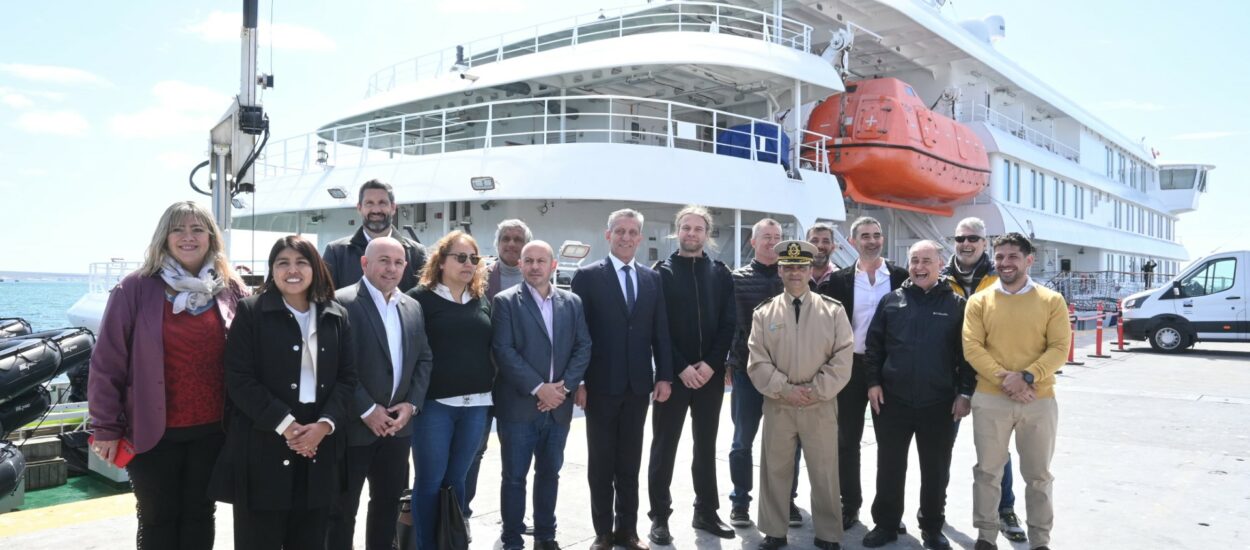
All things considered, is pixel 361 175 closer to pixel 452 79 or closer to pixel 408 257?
pixel 452 79

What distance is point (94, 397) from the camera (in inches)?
114

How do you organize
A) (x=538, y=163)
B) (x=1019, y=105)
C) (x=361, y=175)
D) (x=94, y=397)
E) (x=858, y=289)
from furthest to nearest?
(x=1019, y=105), (x=361, y=175), (x=538, y=163), (x=858, y=289), (x=94, y=397)

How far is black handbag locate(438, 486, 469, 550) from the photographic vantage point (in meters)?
3.45

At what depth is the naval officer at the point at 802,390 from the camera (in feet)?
13.1

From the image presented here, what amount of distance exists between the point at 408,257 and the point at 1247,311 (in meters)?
16.1

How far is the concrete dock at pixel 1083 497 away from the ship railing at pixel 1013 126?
43.3 feet

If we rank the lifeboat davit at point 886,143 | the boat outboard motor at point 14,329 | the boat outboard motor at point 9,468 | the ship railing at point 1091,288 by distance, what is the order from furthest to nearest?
the ship railing at point 1091,288 < the lifeboat davit at point 886,143 < the boat outboard motor at point 14,329 < the boat outboard motor at point 9,468

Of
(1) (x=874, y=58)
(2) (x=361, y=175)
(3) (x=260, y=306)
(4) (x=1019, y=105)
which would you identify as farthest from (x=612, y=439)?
(4) (x=1019, y=105)

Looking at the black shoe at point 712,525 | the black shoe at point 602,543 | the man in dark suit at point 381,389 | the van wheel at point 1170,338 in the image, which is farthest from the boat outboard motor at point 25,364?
the van wheel at point 1170,338

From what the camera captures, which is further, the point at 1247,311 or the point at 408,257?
the point at 1247,311

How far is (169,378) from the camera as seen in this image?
2.99 metres

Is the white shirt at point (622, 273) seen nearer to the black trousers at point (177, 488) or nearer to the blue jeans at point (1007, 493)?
the black trousers at point (177, 488)

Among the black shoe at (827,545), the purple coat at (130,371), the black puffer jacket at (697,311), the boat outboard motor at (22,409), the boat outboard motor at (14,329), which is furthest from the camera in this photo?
the boat outboard motor at (14,329)

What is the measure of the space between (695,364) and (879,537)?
130 cm
